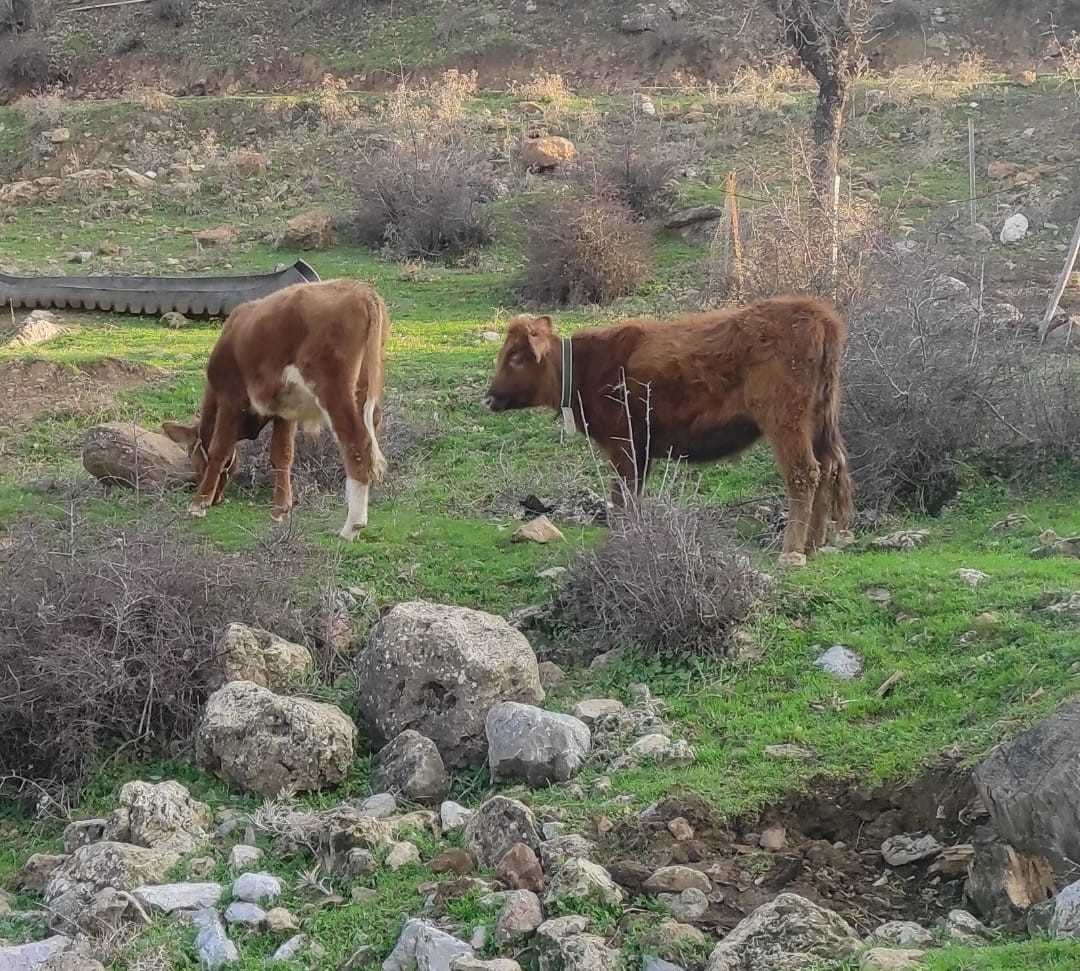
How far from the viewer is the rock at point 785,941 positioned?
4.34 m

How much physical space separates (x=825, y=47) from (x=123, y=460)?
37.2ft

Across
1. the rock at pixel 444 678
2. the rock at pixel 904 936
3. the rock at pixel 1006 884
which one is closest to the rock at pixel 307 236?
the rock at pixel 444 678

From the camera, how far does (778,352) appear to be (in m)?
8.83

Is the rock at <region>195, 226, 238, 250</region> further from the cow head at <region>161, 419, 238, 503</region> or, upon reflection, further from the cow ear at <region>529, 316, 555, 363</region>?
the cow ear at <region>529, 316, 555, 363</region>

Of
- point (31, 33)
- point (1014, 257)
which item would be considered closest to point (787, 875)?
point (1014, 257)

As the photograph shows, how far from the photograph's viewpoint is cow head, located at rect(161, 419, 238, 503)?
10.7m

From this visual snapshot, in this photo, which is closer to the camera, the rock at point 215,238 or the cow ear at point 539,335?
the cow ear at point 539,335

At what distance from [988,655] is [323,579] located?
379 cm

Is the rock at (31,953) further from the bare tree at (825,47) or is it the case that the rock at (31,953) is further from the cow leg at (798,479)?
the bare tree at (825,47)

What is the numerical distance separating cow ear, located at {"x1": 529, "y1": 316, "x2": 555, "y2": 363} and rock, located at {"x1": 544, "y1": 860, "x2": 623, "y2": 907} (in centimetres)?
539

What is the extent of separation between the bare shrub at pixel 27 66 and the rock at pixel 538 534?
32107 millimetres

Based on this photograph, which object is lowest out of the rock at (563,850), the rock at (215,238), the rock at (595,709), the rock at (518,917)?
the rock at (595,709)

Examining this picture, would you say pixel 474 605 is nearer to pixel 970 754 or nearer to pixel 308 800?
pixel 308 800

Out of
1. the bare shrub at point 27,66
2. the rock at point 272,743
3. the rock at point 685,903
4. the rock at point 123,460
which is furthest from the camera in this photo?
the bare shrub at point 27,66
